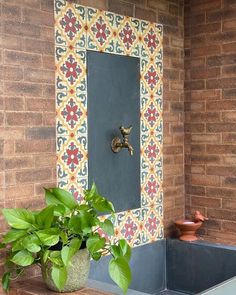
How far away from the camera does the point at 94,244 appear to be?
6.75 ft

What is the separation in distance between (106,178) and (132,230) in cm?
39

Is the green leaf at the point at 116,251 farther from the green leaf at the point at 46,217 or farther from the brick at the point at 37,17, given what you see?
the brick at the point at 37,17

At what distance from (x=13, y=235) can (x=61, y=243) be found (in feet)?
0.70

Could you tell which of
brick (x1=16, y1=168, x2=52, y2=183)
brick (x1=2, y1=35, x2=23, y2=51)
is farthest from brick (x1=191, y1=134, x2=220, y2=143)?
brick (x1=2, y1=35, x2=23, y2=51)

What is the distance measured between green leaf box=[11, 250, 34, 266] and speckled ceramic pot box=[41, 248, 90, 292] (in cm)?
10

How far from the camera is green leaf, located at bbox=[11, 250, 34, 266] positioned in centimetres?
198

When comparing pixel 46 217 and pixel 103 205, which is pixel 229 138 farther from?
pixel 46 217

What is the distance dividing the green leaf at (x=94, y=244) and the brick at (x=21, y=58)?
0.88 meters

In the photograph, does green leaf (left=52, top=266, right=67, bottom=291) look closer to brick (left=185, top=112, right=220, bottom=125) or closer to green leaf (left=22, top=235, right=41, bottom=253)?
green leaf (left=22, top=235, right=41, bottom=253)

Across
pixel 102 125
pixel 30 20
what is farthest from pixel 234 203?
pixel 30 20

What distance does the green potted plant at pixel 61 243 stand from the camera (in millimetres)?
1994

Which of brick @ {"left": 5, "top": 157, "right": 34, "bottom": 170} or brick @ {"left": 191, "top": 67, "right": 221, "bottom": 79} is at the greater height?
brick @ {"left": 191, "top": 67, "right": 221, "bottom": 79}

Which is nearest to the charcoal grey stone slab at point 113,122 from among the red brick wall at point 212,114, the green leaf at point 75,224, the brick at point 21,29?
the brick at point 21,29

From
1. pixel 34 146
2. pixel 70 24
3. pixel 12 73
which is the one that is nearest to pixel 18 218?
pixel 34 146
